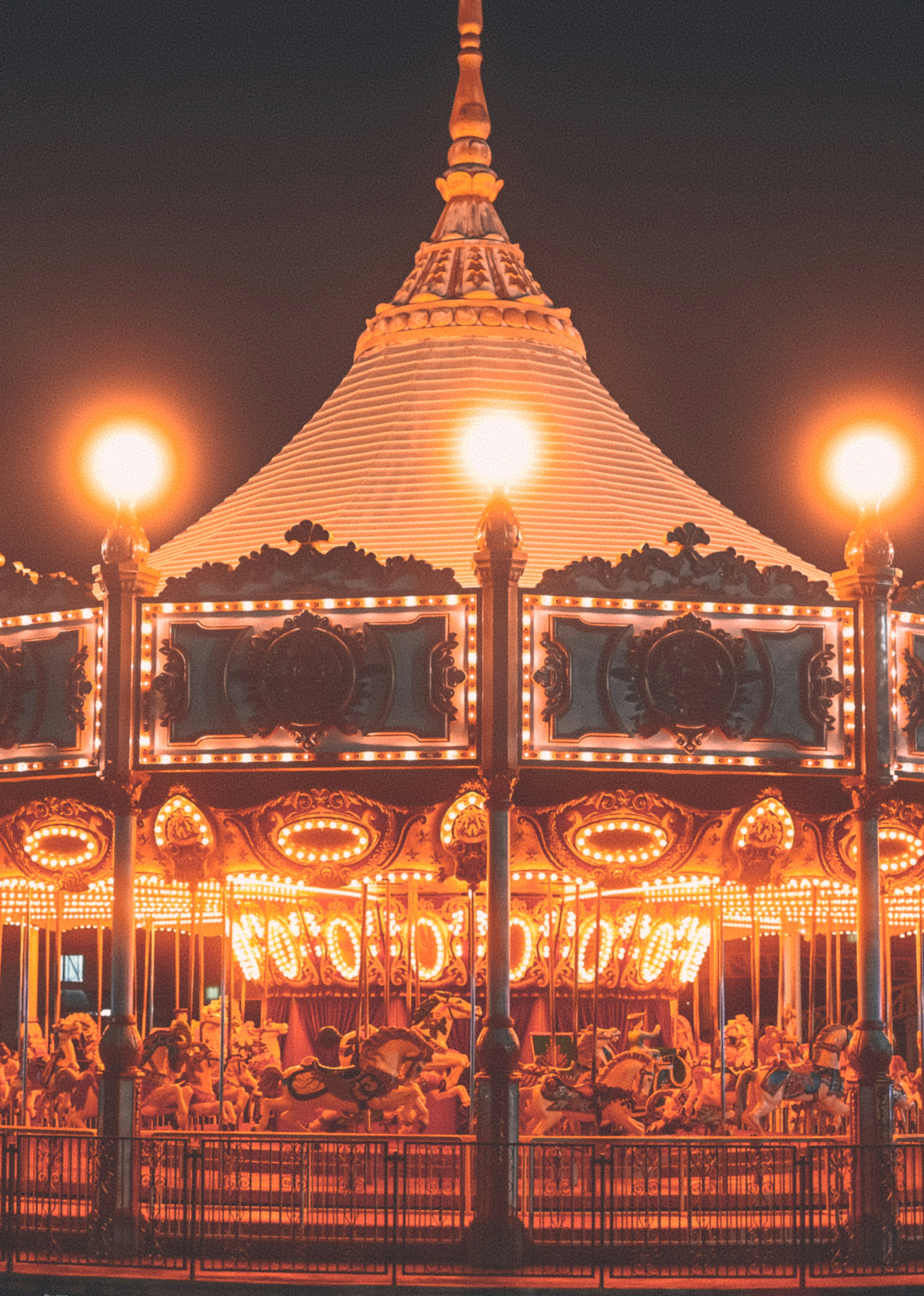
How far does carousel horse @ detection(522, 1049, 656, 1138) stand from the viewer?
56.5 feet

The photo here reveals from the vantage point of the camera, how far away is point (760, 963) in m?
43.0

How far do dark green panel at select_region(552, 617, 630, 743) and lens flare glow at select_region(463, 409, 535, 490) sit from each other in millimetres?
1390

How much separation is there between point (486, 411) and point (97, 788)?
18.7 ft

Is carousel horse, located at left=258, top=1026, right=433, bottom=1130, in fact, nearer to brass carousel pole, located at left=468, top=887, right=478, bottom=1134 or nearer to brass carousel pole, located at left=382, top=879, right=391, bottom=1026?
brass carousel pole, located at left=468, top=887, right=478, bottom=1134

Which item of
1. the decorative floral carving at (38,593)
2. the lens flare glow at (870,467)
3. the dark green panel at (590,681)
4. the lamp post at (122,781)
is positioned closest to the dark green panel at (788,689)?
the dark green panel at (590,681)

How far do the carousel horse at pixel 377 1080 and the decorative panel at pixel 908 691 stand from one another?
491cm

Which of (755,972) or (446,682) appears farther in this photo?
(755,972)

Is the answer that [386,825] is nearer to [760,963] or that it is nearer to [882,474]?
[882,474]

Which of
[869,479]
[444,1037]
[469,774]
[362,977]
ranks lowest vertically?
[444,1037]

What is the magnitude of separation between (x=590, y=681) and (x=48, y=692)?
4834mm

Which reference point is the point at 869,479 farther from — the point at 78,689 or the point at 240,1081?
the point at 240,1081

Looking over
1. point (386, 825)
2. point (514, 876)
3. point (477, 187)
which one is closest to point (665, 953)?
point (514, 876)

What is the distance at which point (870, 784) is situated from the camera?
55.2ft

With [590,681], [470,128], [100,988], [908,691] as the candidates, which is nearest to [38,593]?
[590,681]
